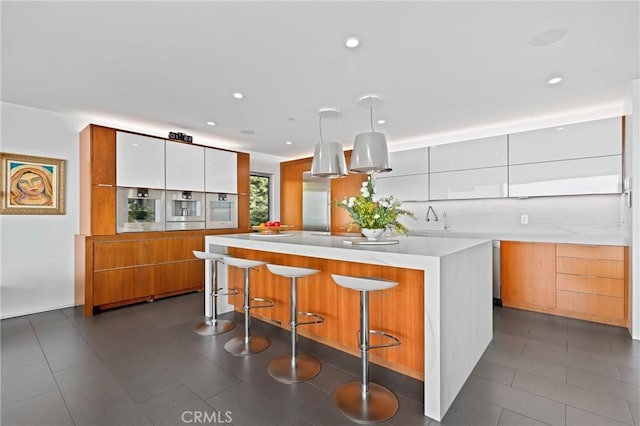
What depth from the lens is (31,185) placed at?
3.53 m

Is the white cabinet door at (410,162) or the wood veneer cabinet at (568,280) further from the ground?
the white cabinet door at (410,162)

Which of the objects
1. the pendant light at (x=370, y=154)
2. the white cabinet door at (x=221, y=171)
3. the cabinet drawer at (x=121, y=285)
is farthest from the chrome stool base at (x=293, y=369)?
the white cabinet door at (x=221, y=171)

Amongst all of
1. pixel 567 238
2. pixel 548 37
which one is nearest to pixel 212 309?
pixel 548 37

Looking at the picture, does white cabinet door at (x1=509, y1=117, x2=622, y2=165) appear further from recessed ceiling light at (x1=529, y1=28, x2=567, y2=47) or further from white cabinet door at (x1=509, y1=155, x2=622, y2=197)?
recessed ceiling light at (x1=529, y1=28, x2=567, y2=47)

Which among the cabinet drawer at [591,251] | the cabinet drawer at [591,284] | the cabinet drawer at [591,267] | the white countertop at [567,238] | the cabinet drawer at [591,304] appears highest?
the white countertop at [567,238]

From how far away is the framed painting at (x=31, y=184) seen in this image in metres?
3.39

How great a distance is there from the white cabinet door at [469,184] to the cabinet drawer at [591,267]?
1.13 meters

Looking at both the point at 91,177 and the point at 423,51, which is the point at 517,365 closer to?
the point at 423,51

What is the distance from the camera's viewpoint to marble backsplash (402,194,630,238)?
3.68 metres

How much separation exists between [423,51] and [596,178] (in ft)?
9.32

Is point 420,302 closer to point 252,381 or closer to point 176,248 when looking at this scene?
point 252,381

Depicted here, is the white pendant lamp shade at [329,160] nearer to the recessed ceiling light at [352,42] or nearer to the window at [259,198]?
the recessed ceiling light at [352,42]

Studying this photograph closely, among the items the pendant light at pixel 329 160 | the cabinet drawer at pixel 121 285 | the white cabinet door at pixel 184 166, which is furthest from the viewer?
the white cabinet door at pixel 184 166

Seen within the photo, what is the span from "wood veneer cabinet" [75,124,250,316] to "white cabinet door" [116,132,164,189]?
82mm
